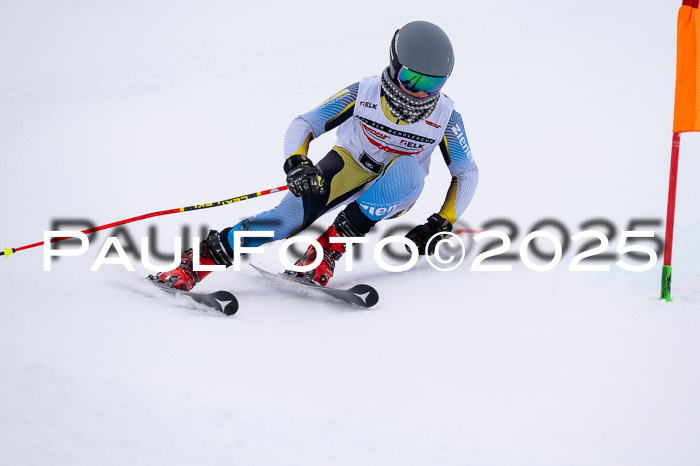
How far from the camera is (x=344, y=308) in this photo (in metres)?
3.46

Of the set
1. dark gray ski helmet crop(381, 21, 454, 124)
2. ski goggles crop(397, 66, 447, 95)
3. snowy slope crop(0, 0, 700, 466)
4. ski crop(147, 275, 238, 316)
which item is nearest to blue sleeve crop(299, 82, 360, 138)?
dark gray ski helmet crop(381, 21, 454, 124)

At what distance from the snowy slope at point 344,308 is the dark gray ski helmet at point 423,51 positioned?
3.90 feet

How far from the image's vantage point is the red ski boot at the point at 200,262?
355cm

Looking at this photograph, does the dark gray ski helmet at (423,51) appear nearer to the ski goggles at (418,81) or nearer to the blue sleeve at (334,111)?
the ski goggles at (418,81)

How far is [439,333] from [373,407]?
84cm

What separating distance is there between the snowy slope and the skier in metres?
0.32

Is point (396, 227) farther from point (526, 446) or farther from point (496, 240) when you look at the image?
point (526, 446)

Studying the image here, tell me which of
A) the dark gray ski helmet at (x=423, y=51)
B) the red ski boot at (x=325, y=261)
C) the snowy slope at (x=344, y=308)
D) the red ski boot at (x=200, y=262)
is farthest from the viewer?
the red ski boot at (x=325, y=261)

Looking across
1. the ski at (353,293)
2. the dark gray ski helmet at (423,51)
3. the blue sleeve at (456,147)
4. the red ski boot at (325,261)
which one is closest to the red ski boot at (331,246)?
the red ski boot at (325,261)

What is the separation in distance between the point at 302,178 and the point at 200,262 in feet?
2.57

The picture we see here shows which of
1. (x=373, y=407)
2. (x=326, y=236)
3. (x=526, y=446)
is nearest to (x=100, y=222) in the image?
(x=326, y=236)

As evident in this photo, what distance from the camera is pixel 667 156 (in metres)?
5.18

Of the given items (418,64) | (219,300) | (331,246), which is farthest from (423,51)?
(219,300)

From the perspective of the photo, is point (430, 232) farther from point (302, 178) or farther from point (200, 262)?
point (200, 262)
